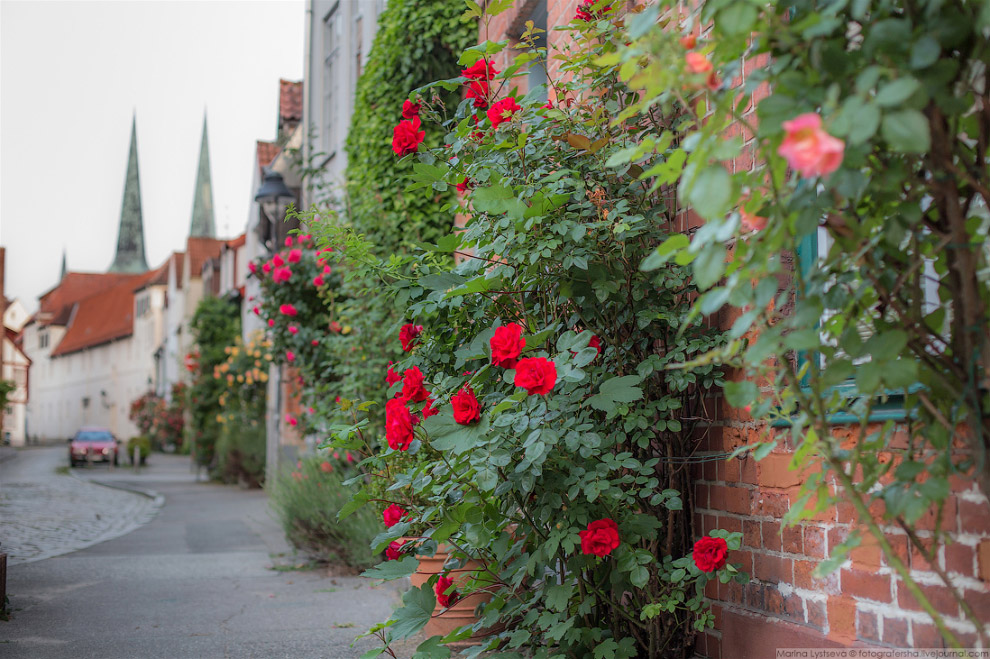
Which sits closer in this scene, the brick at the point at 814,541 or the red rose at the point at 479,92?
the brick at the point at 814,541

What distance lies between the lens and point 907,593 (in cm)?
226

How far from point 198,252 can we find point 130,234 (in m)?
44.7

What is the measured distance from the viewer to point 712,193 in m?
1.42

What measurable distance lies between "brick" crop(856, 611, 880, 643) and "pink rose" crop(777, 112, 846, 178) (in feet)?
5.13

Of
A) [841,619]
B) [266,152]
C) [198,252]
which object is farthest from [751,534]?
[198,252]

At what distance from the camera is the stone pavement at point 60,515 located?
8570 mm

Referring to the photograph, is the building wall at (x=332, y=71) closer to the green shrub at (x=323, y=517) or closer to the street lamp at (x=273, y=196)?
the street lamp at (x=273, y=196)

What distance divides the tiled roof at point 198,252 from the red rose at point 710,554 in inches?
1594

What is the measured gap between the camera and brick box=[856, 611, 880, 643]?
236 cm

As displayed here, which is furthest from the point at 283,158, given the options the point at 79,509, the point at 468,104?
the point at 468,104

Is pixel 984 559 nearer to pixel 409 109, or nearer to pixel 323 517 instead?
pixel 409 109

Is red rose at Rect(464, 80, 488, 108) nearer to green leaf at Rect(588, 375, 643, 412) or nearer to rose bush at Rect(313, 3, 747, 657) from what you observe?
rose bush at Rect(313, 3, 747, 657)

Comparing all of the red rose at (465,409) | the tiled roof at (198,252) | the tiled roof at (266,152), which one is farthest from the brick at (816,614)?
the tiled roof at (198,252)

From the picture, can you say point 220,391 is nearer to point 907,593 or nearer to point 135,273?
point 907,593
